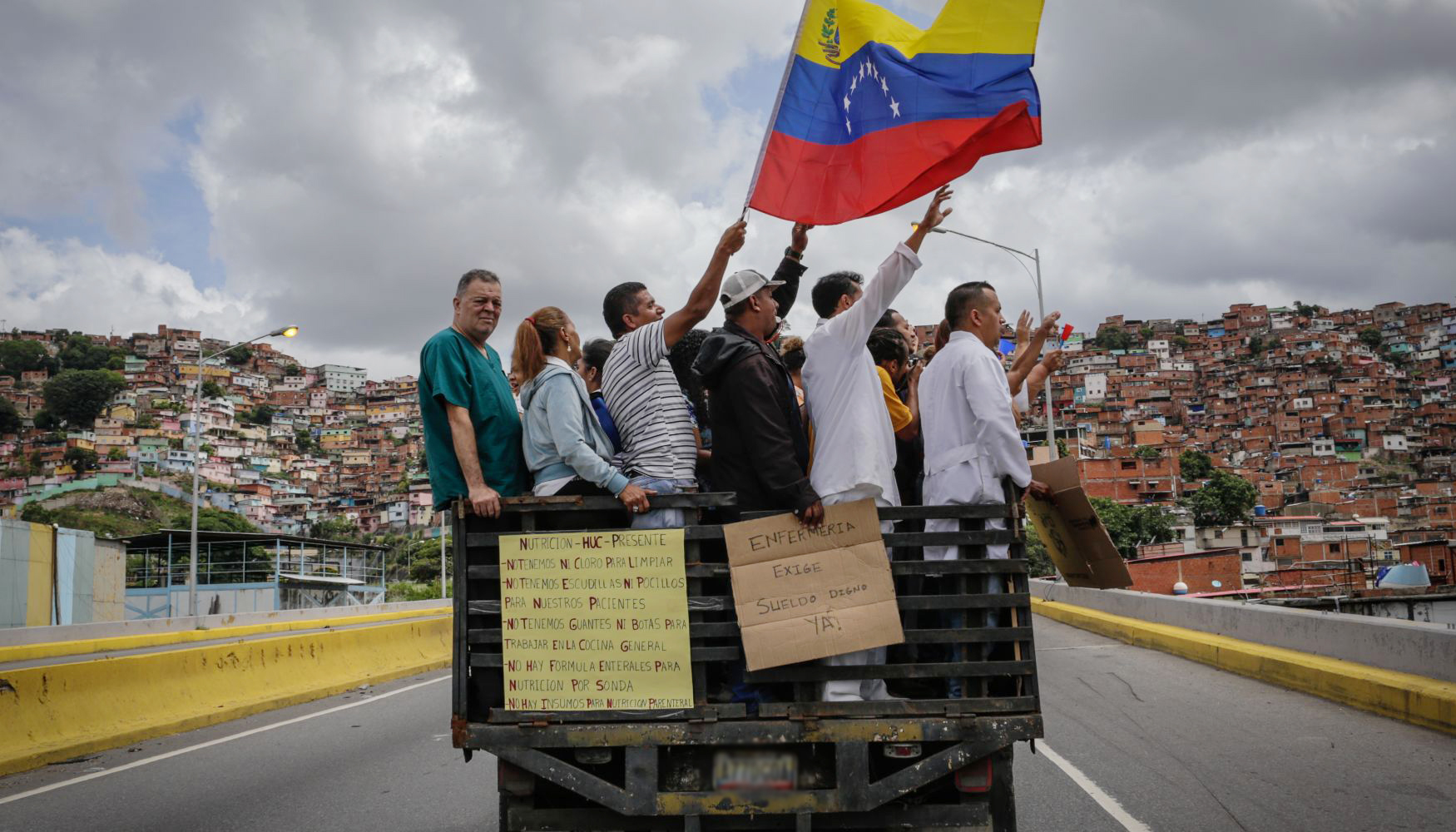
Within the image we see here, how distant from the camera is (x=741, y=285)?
13.6 feet

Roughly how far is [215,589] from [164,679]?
38021 millimetres

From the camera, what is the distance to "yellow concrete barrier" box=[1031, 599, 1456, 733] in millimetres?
7707

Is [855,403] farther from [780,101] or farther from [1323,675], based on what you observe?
[1323,675]

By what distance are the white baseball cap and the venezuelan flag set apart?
612 mm

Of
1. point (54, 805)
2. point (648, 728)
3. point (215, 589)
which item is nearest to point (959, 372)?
point (648, 728)

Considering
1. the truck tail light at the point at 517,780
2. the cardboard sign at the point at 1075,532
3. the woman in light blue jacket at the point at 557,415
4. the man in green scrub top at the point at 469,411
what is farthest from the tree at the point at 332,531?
the truck tail light at the point at 517,780

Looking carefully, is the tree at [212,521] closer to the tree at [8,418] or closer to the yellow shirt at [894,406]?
the tree at [8,418]

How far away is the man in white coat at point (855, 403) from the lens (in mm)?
3947

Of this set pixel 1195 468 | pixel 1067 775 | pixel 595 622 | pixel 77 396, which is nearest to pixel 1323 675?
pixel 1067 775

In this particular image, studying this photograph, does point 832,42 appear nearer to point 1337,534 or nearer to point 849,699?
point 849,699

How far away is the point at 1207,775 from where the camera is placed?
257 inches

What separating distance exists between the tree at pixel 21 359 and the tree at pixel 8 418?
3805cm

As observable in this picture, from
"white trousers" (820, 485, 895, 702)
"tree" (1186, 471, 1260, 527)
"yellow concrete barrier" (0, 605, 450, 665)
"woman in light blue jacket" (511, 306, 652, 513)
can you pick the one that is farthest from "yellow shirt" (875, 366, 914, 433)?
"tree" (1186, 471, 1260, 527)

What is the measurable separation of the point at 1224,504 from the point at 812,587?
9742cm
